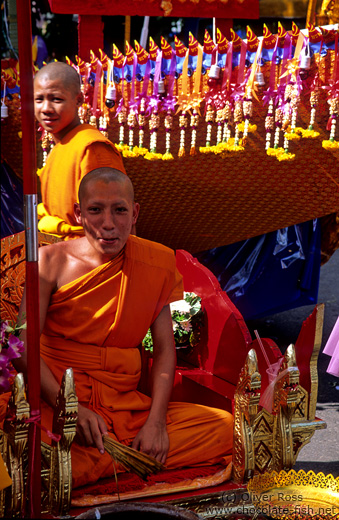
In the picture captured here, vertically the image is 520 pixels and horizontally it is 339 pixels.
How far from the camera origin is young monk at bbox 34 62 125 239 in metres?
3.19

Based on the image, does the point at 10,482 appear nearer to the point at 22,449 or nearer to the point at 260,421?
the point at 22,449

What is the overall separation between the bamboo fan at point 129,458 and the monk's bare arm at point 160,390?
2.2 inches

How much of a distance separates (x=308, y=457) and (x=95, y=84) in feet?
8.52

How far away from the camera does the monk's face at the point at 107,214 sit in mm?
2227

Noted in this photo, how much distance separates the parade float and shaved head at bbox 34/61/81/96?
2.67ft

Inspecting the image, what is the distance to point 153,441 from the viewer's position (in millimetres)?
2162

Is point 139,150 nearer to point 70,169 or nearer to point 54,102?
point 54,102

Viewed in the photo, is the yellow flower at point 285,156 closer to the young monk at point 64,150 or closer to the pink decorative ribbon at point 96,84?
the pink decorative ribbon at point 96,84

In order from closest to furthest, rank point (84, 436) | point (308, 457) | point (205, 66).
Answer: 1. point (84, 436)
2. point (308, 457)
3. point (205, 66)

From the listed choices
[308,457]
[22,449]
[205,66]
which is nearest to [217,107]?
[205,66]

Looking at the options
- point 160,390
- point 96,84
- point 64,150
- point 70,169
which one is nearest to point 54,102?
point 64,150

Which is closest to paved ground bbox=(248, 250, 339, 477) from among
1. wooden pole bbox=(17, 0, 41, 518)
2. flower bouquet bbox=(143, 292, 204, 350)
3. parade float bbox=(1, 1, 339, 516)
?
parade float bbox=(1, 1, 339, 516)

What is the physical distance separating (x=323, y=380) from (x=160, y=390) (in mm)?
2146

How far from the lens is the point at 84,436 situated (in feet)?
6.82
